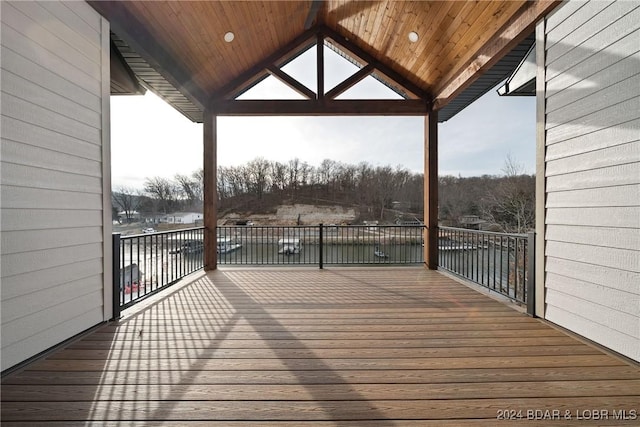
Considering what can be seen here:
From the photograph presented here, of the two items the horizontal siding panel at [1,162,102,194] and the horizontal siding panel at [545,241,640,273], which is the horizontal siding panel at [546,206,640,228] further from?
the horizontal siding panel at [1,162,102,194]

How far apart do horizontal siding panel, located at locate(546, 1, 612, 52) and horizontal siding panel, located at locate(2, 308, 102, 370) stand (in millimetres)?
4720

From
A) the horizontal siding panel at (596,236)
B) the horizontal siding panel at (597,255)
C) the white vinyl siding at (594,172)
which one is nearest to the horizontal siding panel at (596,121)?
the white vinyl siding at (594,172)

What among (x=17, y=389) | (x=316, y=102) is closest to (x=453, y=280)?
(x=316, y=102)

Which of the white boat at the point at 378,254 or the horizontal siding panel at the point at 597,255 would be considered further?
the white boat at the point at 378,254

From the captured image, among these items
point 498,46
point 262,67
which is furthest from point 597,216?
point 262,67

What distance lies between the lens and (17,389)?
5.41 ft

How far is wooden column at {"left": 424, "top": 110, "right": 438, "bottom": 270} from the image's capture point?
4961mm

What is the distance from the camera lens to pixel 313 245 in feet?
19.0

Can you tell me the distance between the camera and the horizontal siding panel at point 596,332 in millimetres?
1912

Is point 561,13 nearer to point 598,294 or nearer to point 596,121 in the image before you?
point 596,121

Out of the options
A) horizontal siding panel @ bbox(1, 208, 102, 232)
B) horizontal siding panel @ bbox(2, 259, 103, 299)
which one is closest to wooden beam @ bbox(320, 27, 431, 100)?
horizontal siding panel @ bbox(1, 208, 102, 232)

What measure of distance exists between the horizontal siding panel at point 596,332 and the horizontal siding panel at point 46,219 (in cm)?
426

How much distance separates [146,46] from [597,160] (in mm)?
4488

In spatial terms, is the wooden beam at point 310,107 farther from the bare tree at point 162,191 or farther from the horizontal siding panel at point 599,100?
the bare tree at point 162,191
